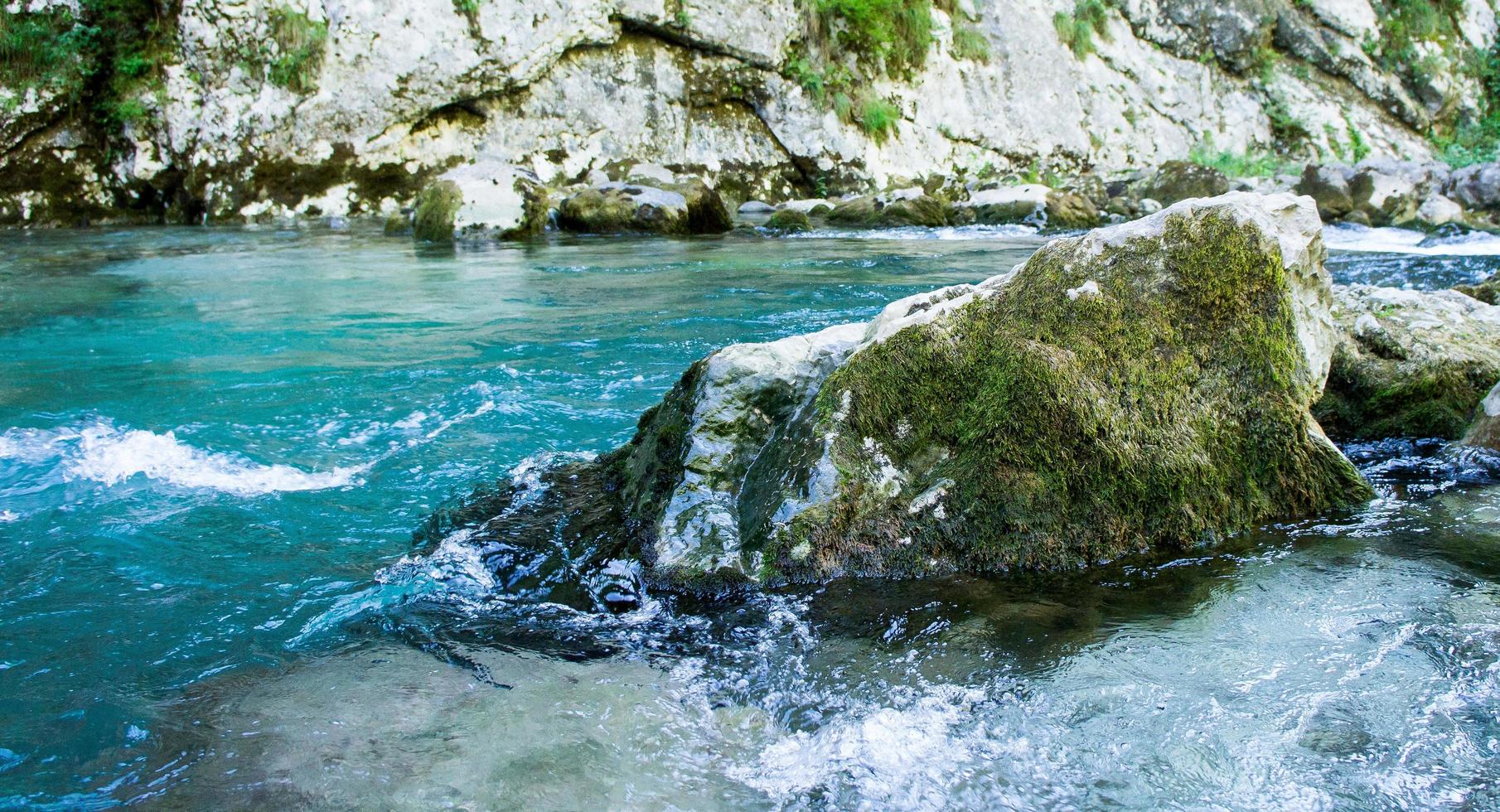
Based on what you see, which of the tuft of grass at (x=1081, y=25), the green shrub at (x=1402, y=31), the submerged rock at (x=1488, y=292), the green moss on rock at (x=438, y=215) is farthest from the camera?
the green shrub at (x=1402, y=31)

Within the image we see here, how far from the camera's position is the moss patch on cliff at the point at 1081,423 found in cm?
299

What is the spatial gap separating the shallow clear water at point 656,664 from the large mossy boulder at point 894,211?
12.3 m

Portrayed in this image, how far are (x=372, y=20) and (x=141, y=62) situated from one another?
13.3ft

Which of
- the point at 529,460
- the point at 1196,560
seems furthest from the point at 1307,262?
the point at 529,460

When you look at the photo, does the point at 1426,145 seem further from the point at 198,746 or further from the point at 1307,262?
the point at 198,746

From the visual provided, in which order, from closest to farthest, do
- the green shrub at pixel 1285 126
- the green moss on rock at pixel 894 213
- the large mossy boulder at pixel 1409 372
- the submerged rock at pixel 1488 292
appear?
the large mossy boulder at pixel 1409 372
the submerged rock at pixel 1488 292
the green moss on rock at pixel 894 213
the green shrub at pixel 1285 126

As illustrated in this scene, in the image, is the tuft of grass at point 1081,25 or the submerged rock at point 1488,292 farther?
the tuft of grass at point 1081,25

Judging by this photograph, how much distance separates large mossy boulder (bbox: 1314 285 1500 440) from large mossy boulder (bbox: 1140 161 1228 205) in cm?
1248

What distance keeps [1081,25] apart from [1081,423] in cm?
2282

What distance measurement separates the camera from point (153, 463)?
4309 millimetres

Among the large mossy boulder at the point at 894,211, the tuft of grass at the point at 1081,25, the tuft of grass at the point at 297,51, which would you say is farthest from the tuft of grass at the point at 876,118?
the tuft of grass at the point at 297,51

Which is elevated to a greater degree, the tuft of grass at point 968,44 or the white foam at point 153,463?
the tuft of grass at point 968,44

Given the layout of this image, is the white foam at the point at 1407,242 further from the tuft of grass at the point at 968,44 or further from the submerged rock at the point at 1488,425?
the tuft of grass at the point at 968,44

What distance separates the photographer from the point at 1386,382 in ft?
14.1
